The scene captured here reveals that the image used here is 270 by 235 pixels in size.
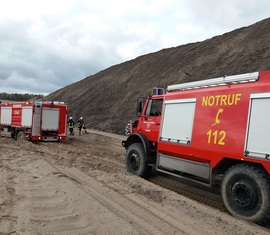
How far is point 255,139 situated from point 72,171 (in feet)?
18.3

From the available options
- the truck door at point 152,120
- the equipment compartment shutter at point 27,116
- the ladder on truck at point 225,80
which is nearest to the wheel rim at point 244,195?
the ladder on truck at point 225,80

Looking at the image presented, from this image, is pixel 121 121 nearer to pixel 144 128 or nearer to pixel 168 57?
pixel 168 57

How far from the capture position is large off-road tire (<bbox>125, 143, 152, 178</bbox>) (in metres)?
9.49

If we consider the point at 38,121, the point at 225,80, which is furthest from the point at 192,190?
the point at 38,121

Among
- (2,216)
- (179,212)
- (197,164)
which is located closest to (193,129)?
(197,164)

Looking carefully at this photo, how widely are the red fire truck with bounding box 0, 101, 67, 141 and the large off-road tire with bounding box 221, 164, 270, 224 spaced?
14.7 meters

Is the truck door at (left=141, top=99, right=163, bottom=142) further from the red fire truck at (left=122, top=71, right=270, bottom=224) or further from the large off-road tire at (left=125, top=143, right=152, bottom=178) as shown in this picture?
→ the large off-road tire at (left=125, top=143, right=152, bottom=178)

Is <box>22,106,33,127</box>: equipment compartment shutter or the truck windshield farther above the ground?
the truck windshield

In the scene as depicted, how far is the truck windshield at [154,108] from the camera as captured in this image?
9.62 meters

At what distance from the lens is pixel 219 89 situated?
7168 millimetres

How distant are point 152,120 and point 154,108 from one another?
46 centimetres

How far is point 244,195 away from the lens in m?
6.23

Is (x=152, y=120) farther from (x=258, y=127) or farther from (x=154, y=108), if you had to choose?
(x=258, y=127)

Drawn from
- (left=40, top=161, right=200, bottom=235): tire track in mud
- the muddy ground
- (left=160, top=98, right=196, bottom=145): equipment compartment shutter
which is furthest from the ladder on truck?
(left=40, top=161, right=200, bottom=235): tire track in mud
